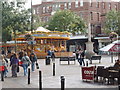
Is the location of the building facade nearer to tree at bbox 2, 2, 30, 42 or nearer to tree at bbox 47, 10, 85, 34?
tree at bbox 47, 10, 85, 34

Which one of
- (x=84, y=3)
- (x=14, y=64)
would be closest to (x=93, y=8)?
(x=84, y=3)

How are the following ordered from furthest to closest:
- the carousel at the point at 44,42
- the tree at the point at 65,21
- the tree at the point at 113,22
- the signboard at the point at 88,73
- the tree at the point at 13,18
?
1. the tree at the point at 65,21
2. the tree at the point at 113,22
3. the carousel at the point at 44,42
4. the tree at the point at 13,18
5. the signboard at the point at 88,73

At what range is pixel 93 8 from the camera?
60844mm

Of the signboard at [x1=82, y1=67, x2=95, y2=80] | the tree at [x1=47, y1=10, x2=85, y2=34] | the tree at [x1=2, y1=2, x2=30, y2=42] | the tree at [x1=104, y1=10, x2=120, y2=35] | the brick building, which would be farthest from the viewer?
the brick building

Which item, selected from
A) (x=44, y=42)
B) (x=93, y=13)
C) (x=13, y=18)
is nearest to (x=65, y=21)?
(x=93, y=13)

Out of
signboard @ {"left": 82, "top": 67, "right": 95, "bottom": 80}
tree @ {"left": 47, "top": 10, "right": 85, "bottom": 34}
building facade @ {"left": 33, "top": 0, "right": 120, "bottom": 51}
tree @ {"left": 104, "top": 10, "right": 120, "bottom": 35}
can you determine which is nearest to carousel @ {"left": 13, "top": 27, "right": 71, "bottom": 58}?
tree @ {"left": 47, "top": 10, "right": 85, "bottom": 34}

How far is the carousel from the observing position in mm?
37250

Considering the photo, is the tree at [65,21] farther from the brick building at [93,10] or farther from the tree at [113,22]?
the tree at [113,22]

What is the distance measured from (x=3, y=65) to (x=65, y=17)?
39828 mm

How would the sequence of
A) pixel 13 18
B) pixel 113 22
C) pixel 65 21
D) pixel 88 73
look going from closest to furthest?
pixel 88 73
pixel 13 18
pixel 113 22
pixel 65 21

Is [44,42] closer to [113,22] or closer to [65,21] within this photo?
[65,21]

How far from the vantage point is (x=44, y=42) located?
3928cm

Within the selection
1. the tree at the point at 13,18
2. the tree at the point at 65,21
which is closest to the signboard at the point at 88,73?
the tree at the point at 13,18

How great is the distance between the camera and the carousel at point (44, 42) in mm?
37250
